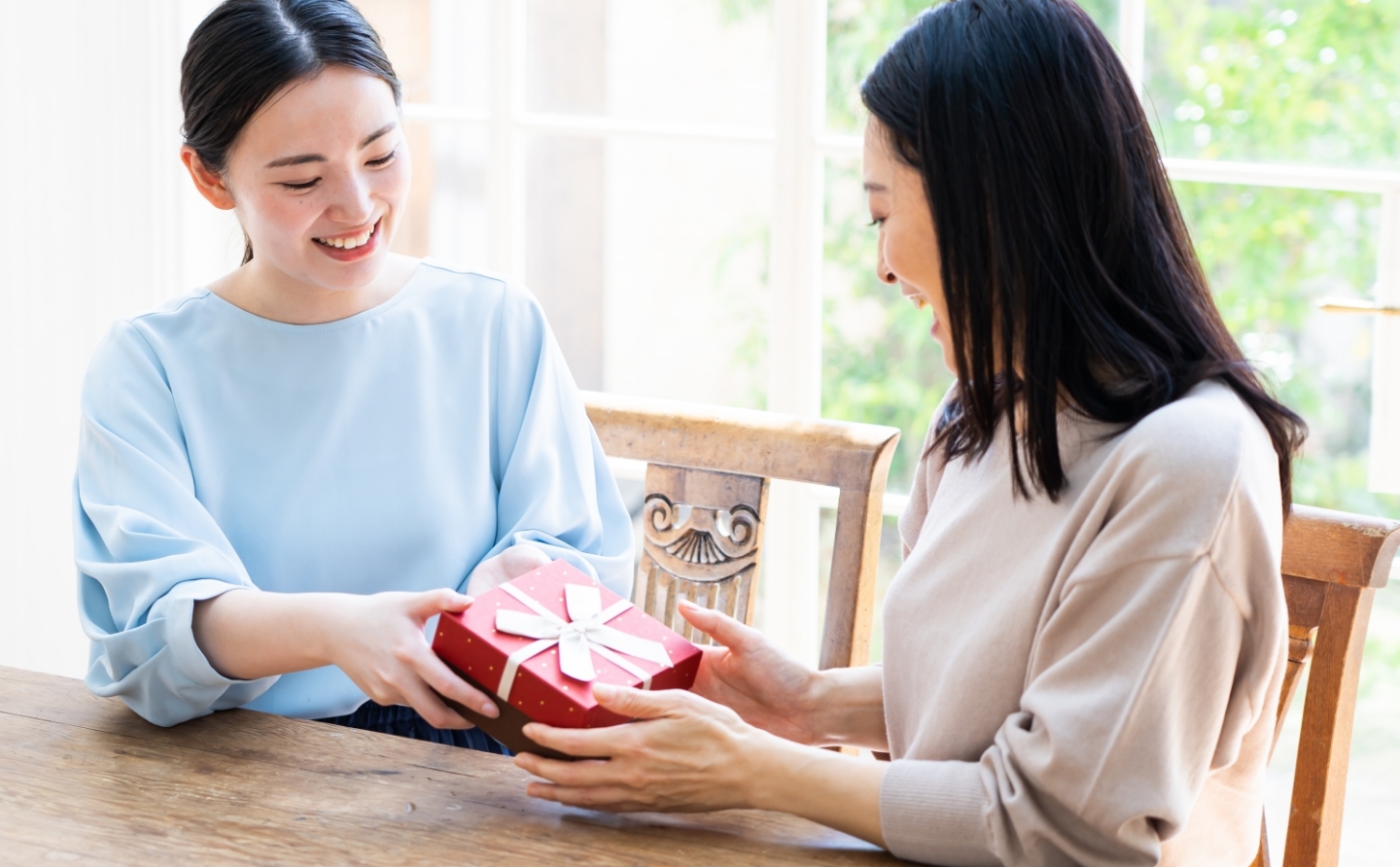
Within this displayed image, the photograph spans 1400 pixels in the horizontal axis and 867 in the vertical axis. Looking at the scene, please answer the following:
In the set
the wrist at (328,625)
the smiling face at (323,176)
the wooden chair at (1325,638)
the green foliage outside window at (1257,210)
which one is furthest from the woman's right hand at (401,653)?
the green foliage outside window at (1257,210)

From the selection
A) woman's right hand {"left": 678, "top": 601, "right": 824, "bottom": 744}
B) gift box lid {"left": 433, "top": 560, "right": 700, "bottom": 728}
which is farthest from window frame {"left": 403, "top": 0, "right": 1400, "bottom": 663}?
gift box lid {"left": 433, "top": 560, "right": 700, "bottom": 728}

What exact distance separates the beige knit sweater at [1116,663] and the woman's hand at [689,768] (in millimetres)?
48

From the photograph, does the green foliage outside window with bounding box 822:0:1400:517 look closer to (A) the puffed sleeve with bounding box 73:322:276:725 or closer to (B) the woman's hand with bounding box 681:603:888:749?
(B) the woman's hand with bounding box 681:603:888:749

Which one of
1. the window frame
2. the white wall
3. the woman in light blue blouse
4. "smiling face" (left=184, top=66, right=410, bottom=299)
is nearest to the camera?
the woman in light blue blouse

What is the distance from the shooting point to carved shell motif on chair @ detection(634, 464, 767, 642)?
1550 millimetres

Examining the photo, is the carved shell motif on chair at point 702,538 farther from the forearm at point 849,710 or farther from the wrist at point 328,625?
the wrist at point 328,625

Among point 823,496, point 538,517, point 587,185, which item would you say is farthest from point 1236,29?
point 538,517

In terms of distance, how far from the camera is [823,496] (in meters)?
2.45

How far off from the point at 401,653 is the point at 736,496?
0.50 meters

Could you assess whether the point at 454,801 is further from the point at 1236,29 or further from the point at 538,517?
the point at 1236,29

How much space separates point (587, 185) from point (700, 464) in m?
1.49

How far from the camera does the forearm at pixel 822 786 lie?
1056 millimetres

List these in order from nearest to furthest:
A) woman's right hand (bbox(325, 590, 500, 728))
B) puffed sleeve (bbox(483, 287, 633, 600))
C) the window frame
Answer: woman's right hand (bbox(325, 590, 500, 728)) → puffed sleeve (bbox(483, 287, 633, 600)) → the window frame

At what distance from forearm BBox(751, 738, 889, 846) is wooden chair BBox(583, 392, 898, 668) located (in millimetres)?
415
